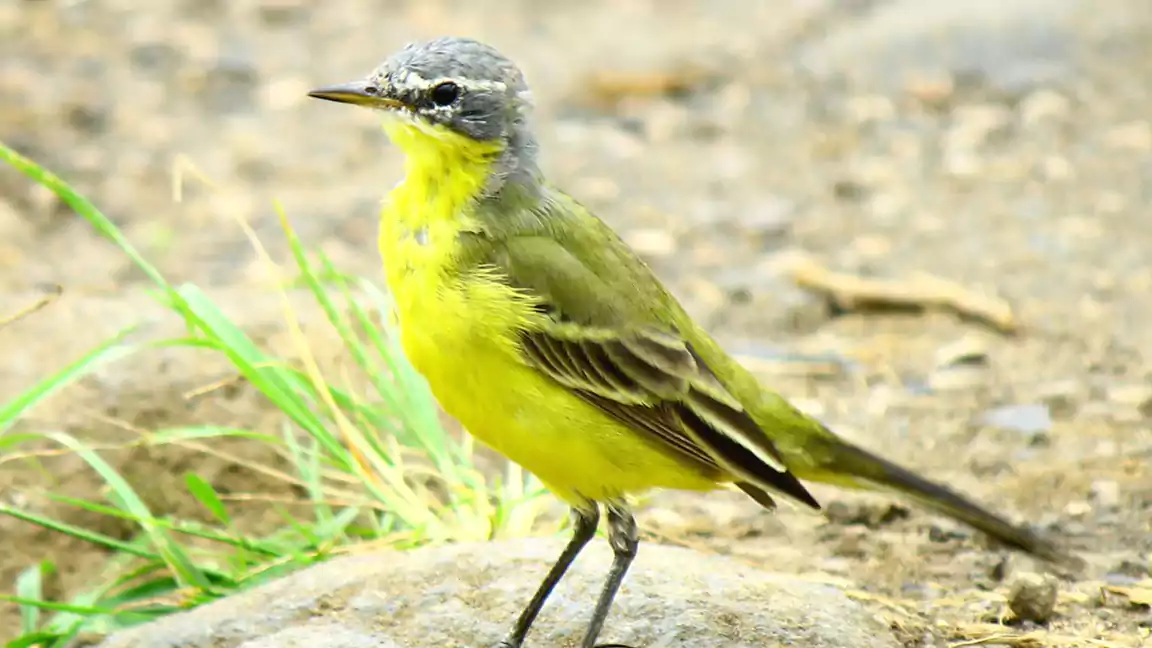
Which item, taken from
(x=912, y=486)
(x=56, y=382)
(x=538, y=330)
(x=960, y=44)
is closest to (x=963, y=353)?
(x=912, y=486)

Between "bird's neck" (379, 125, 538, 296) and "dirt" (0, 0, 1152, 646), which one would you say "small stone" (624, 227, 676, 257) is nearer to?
"dirt" (0, 0, 1152, 646)

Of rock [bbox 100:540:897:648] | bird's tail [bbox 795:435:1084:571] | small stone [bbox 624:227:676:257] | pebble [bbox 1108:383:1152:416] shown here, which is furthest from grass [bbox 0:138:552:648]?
small stone [bbox 624:227:676:257]

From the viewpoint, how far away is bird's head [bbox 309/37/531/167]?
4.00 meters

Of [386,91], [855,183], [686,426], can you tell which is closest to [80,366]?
[386,91]

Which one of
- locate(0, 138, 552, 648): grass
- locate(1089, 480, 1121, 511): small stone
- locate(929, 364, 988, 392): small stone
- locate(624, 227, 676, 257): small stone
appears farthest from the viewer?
locate(624, 227, 676, 257): small stone

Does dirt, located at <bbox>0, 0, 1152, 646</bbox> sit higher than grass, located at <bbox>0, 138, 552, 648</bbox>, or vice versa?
dirt, located at <bbox>0, 0, 1152, 646</bbox>

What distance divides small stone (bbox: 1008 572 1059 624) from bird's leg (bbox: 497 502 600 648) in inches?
47.1

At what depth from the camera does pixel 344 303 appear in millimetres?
6488

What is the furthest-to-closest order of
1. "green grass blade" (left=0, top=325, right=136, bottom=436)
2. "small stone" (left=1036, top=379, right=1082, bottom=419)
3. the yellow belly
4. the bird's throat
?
"small stone" (left=1036, top=379, right=1082, bottom=419)
"green grass blade" (left=0, top=325, right=136, bottom=436)
the bird's throat
the yellow belly

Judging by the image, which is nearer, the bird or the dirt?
the bird

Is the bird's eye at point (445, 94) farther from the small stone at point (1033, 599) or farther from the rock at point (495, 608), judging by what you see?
the small stone at point (1033, 599)

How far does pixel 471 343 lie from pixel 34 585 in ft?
6.26

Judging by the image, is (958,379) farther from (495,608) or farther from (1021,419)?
(495,608)

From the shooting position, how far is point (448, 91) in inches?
158
